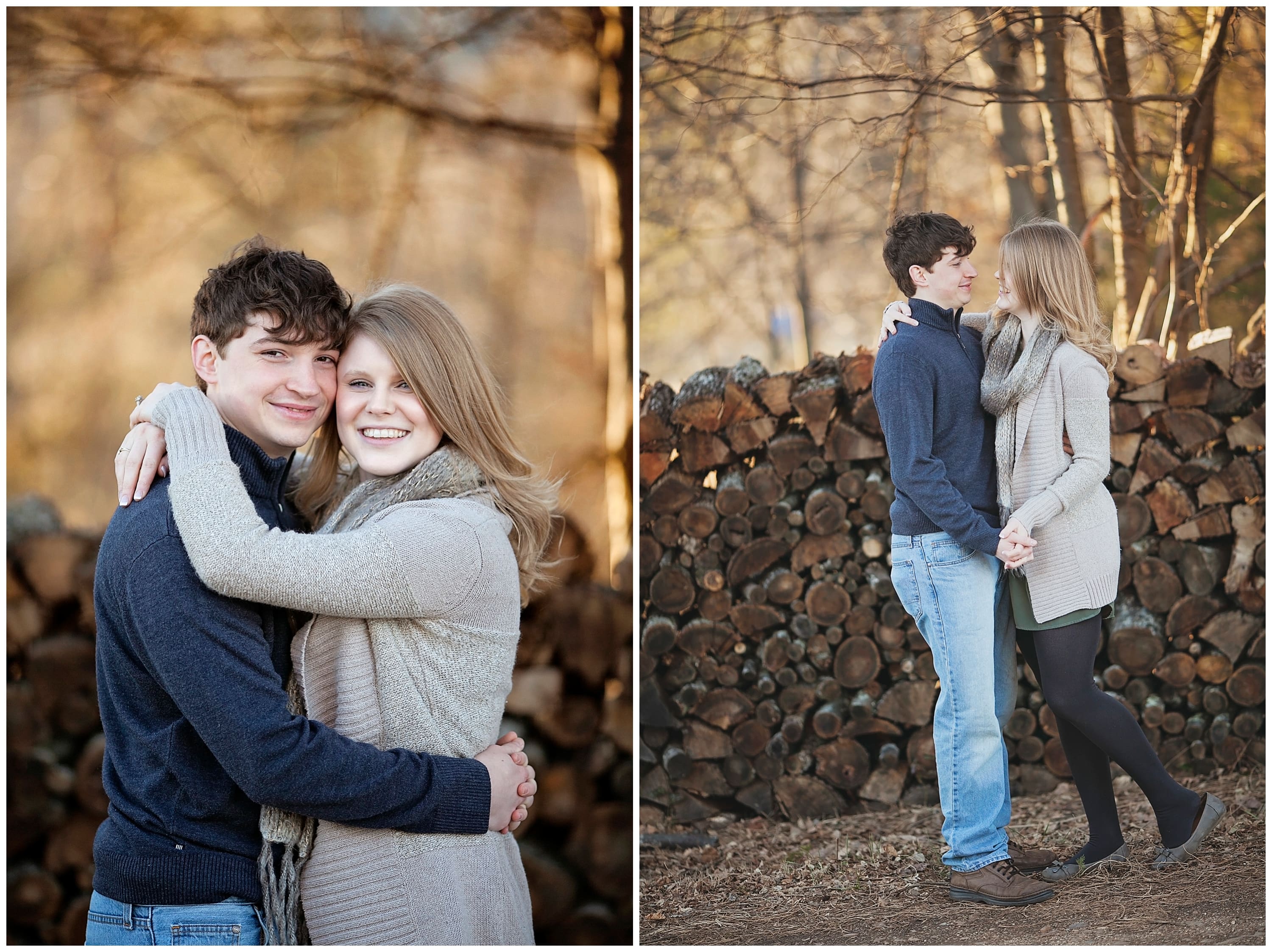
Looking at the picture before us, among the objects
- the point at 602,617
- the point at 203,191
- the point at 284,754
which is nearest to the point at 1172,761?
the point at 602,617

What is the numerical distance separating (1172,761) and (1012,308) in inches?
52.3

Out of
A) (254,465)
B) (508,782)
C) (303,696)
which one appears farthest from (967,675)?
(254,465)

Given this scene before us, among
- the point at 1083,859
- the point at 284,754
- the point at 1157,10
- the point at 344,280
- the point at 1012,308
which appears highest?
the point at 1157,10

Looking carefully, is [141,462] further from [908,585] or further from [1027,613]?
[1027,613]

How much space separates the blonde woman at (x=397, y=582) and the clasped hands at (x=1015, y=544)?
3.68 ft

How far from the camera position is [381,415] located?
2.00 metres

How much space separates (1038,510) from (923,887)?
101 centimetres

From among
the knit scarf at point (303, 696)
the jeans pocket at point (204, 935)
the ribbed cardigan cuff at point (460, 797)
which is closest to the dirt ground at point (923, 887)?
the ribbed cardigan cuff at point (460, 797)

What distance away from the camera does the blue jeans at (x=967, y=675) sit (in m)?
2.57

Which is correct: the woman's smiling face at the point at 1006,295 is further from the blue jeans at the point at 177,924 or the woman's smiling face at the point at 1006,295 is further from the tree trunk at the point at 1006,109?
the blue jeans at the point at 177,924

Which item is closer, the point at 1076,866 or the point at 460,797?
the point at 460,797

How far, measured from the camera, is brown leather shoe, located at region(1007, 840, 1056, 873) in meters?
2.63

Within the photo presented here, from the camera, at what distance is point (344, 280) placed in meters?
3.13

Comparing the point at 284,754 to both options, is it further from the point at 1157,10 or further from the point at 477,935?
the point at 1157,10
